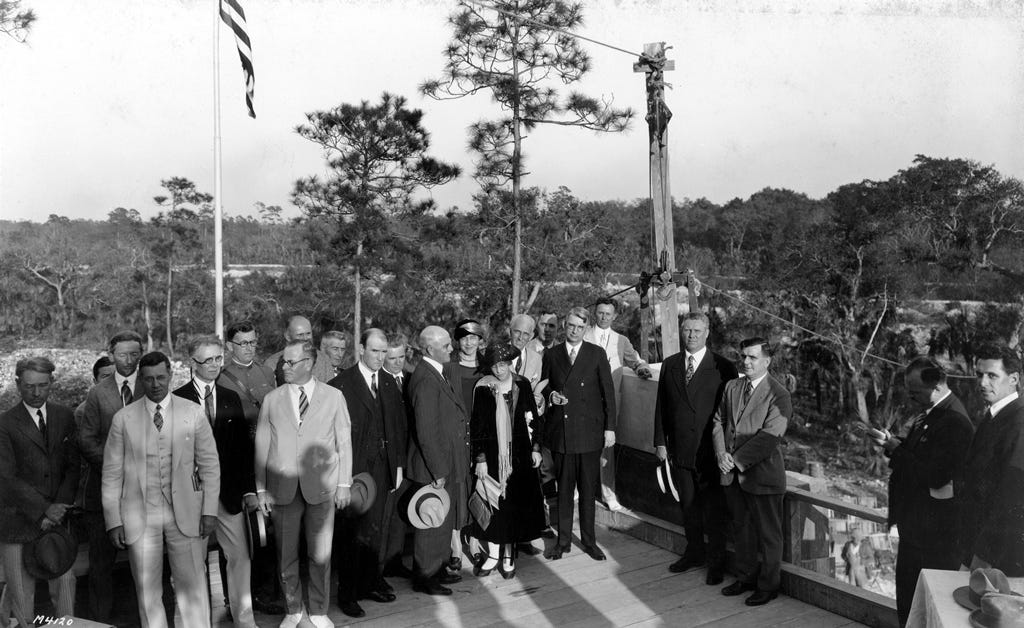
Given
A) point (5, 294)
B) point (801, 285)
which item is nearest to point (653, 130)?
point (801, 285)

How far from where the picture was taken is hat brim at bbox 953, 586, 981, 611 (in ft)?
7.63

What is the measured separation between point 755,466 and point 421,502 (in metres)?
1.79

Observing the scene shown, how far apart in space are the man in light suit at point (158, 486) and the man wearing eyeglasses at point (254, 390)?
18.9 inches

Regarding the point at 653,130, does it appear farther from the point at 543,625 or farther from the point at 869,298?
the point at 869,298

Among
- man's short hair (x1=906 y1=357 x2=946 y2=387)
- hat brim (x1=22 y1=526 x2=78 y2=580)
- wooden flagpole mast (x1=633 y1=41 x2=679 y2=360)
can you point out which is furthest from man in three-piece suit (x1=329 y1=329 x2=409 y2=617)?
wooden flagpole mast (x1=633 y1=41 x2=679 y2=360)

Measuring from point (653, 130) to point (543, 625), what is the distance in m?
6.09

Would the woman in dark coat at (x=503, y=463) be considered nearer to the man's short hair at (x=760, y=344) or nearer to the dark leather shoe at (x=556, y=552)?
the dark leather shoe at (x=556, y=552)

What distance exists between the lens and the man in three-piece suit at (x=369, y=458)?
4098mm

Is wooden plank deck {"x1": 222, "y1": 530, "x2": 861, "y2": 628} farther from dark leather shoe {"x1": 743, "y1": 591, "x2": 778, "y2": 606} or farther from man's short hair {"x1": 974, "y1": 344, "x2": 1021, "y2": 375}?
man's short hair {"x1": 974, "y1": 344, "x2": 1021, "y2": 375}

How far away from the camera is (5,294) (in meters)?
31.3

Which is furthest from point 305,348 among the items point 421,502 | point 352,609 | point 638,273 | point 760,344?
point 638,273

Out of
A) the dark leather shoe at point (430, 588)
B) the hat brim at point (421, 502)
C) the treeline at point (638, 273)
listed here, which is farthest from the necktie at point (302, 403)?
the treeline at point (638, 273)

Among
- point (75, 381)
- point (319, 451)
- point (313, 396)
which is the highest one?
point (313, 396)

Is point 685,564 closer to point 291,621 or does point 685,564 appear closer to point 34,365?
point 291,621
